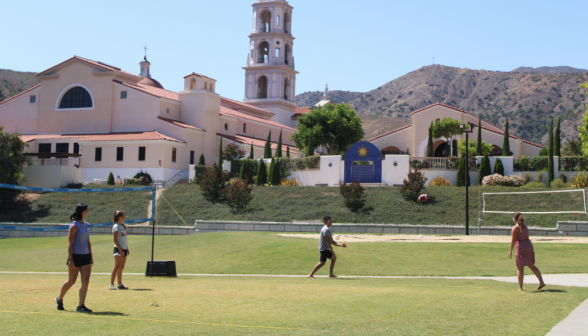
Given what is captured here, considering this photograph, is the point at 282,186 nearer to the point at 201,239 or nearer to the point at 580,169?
the point at 201,239

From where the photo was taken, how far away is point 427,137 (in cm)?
5300

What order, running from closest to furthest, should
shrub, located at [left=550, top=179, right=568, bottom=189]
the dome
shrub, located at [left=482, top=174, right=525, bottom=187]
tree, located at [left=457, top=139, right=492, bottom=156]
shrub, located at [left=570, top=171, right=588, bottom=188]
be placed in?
shrub, located at [left=570, top=171, right=588, bottom=188], shrub, located at [left=550, top=179, right=568, bottom=189], shrub, located at [left=482, top=174, right=525, bottom=187], tree, located at [left=457, top=139, right=492, bottom=156], the dome

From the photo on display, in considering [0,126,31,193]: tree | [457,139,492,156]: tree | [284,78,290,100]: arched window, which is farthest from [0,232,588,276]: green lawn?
[284,78,290,100]: arched window

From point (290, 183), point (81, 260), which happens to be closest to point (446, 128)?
point (290, 183)

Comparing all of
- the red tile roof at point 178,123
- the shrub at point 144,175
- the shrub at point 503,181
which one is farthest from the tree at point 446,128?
the shrub at point 144,175

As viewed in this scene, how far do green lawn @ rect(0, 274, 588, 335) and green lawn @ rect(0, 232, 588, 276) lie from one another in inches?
185

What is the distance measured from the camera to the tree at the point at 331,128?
62.6 m

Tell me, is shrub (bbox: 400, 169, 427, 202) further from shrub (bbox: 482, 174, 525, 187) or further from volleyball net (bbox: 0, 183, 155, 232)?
volleyball net (bbox: 0, 183, 155, 232)

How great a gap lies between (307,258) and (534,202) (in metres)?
20.2

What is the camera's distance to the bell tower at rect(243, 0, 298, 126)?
282ft

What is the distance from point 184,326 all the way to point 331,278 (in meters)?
8.21

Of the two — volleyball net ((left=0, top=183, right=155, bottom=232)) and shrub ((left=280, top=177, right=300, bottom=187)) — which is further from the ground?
shrub ((left=280, top=177, right=300, bottom=187))

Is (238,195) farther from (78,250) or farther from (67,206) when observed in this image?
→ (78,250)

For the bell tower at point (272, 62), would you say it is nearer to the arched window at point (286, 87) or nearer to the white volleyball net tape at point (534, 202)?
the arched window at point (286, 87)
